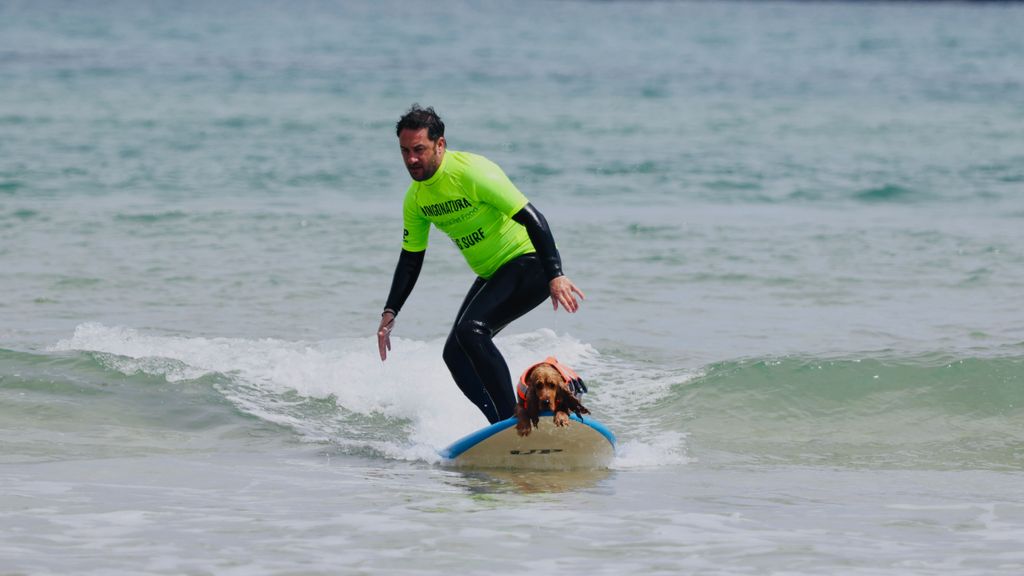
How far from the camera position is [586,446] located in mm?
7609

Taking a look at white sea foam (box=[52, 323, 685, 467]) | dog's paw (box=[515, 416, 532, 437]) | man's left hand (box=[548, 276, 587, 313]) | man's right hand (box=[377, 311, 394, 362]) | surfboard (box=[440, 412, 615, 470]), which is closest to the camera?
man's left hand (box=[548, 276, 587, 313])

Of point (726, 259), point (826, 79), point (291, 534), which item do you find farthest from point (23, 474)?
point (826, 79)

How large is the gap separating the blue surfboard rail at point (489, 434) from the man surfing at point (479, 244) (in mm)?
221

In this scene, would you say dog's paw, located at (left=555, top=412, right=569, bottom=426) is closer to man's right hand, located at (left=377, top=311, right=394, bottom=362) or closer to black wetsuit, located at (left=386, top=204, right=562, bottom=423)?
black wetsuit, located at (left=386, top=204, right=562, bottom=423)

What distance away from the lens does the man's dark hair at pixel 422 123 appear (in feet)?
23.9

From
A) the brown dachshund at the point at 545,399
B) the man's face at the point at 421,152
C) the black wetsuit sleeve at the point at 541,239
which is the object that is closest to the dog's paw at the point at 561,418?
the brown dachshund at the point at 545,399

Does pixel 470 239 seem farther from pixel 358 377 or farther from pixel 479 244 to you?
pixel 358 377

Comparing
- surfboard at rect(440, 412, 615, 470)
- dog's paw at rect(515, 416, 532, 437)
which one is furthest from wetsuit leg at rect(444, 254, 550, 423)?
dog's paw at rect(515, 416, 532, 437)

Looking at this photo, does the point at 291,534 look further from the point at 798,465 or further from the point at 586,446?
the point at 798,465

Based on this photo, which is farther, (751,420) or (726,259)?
(726,259)

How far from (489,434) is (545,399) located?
485 mm

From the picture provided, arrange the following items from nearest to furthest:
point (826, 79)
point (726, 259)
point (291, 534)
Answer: point (291, 534)
point (726, 259)
point (826, 79)

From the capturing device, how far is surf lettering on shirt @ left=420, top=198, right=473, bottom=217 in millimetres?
7555

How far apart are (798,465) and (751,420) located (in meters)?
1.30
